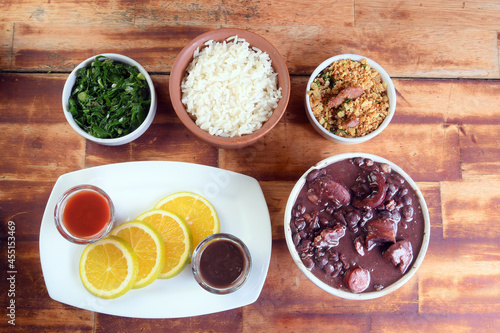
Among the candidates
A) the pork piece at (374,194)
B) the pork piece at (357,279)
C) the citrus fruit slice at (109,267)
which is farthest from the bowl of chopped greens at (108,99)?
the pork piece at (357,279)

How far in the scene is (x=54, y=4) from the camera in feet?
7.11

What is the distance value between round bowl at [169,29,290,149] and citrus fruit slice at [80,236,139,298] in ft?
2.27

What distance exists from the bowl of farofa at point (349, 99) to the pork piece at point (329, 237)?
19.9 inches

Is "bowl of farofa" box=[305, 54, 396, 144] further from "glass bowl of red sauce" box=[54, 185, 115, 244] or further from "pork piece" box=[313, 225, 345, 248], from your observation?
"glass bowl of red sauce" box=[54, 185, 115, 244]

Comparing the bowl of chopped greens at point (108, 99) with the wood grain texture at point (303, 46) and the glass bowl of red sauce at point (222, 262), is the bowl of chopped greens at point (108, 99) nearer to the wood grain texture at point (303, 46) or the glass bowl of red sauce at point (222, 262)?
the wood grain texture at point (303, 46)

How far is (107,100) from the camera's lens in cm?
191

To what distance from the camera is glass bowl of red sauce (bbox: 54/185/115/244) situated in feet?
6.00

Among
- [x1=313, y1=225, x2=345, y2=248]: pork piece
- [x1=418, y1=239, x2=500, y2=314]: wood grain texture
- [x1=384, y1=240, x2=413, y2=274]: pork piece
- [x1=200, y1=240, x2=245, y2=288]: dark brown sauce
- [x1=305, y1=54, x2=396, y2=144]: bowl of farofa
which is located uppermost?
[x1=305, y1=54, x2=396, y2=144]: bowl of farofa

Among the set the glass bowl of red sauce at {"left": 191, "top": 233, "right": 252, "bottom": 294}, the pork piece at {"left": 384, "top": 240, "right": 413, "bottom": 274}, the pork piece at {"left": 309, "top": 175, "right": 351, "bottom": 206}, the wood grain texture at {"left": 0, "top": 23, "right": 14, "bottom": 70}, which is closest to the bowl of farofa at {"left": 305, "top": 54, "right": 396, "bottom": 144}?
the pork piece at {"left": 309, "top": 175, "right": 351, "bottom": 206}

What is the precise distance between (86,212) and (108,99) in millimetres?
611

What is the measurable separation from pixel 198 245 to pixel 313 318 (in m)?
0.83

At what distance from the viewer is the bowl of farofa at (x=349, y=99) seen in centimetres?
190

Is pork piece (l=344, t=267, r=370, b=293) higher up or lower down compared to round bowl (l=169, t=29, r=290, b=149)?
lower down

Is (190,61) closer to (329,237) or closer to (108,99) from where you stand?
(108,99)
